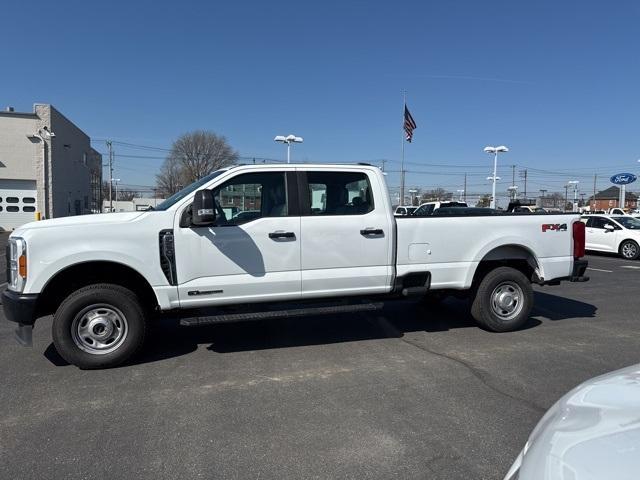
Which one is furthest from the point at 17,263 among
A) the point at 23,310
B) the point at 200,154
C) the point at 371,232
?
the point at 200,154

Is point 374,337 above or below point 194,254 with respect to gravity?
below

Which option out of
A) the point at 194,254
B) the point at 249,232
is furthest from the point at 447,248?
the point at 194,254

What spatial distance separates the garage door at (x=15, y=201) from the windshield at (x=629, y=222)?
3572cm

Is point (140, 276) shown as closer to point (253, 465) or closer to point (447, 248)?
point (253, 465)

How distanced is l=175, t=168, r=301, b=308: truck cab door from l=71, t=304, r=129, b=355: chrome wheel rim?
66cm

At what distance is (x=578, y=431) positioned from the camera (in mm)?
1725

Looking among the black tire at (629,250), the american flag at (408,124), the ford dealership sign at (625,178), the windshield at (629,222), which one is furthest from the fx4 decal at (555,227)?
the ford dealership sign at (625,178)

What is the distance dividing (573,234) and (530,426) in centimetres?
380

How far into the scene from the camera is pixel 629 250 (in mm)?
16641

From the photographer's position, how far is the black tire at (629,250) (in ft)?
53.7

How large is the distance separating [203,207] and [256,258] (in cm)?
84

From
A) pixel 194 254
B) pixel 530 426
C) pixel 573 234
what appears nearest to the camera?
pixel 530 426

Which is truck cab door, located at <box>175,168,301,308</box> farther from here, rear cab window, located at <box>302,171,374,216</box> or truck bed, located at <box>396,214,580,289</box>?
truck bed, located at <box>396,214,580,289</box>

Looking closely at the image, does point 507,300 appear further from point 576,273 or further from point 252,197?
point 252,197
